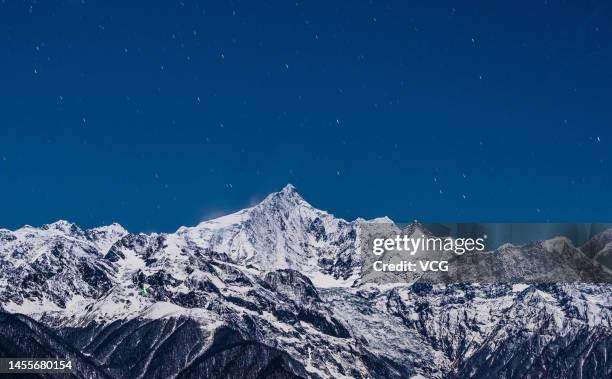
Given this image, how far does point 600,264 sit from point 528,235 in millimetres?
5866

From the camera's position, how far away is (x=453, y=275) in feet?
213

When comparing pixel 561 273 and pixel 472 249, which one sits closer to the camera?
pixel 472 249

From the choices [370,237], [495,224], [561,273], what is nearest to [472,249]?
[495,224]

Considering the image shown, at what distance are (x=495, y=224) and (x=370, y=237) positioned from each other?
9485mm

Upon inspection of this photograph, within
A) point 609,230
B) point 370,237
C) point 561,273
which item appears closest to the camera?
point 609,230

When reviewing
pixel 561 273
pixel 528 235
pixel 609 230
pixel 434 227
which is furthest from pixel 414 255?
pixel 561 273

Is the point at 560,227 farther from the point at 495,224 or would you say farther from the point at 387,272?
the point at 387,272

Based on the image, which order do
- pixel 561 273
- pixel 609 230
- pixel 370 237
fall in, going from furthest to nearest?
pixel 561 273 < pixel 370 237 < pixel 609 230

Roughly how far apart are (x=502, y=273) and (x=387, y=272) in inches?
459

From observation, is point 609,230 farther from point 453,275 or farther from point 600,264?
point 453,275

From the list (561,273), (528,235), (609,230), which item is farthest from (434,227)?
(561,273)

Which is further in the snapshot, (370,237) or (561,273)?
(561,273)

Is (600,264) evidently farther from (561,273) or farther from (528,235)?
(561,273)

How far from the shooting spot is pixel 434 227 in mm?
65188
